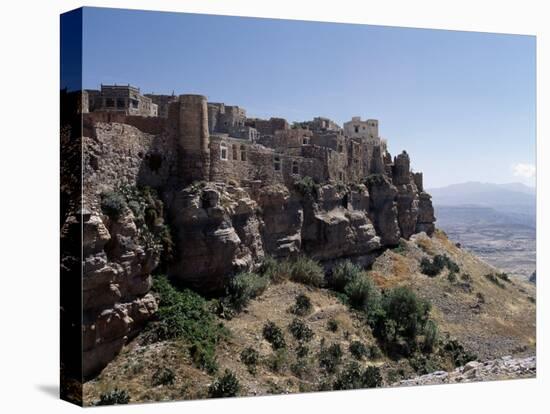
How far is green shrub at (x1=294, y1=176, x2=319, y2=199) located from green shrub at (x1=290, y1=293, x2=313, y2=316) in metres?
4.24

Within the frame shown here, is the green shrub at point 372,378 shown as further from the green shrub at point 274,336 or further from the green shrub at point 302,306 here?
the green shrub at point 302,306

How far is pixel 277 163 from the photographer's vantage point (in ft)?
73.2

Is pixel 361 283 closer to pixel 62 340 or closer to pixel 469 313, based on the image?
pixel 469 313

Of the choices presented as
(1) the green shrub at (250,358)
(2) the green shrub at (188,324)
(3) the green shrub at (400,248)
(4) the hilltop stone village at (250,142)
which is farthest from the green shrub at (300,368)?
(3) the green shrub at (400,248)

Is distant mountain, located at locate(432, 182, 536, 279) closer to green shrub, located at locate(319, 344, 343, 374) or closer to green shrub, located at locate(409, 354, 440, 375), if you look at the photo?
green shrub, located at locate(409, 354, 440, 375)

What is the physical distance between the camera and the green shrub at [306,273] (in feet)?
71.8

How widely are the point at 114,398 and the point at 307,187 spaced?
38.1ft

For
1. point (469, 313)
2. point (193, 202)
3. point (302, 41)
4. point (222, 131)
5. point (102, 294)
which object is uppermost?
point (302, 41)

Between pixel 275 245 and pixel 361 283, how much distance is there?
2959 millimetres

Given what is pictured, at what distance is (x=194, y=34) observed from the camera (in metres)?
16.5

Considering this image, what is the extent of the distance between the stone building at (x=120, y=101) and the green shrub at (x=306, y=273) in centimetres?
665

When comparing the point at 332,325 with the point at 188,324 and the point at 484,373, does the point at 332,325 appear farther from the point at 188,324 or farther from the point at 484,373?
the point at 188,324

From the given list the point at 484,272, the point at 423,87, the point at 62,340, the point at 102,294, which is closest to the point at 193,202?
the point at 102,294

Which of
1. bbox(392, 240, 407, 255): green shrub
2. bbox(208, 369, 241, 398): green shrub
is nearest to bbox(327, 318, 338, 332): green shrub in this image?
bbox(208, 369, 241, 398): green shrub
